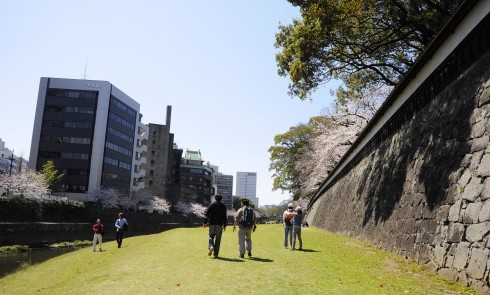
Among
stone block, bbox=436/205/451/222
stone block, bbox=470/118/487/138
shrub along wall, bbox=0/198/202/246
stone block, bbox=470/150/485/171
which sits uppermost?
stone block, bbox=470/118/487/138

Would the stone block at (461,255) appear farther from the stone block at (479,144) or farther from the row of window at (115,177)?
the row of window at (115,177)

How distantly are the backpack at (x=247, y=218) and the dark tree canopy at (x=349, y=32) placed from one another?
7.82 meters

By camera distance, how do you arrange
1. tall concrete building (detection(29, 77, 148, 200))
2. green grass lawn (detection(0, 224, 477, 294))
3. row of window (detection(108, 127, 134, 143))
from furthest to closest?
1. row of window (detection(108, 127, 134, 143))
2. tall concrete building (detection(29, 77, 148, 200))
3. green grass lawn (detection(0, 224, 477, 294))

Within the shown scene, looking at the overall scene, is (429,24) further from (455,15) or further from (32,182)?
(32,182)

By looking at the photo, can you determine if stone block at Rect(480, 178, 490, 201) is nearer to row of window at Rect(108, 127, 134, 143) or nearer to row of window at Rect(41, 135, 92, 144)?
row of window at Rect(41, 135, 92, 144)

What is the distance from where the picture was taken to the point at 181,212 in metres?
94.1

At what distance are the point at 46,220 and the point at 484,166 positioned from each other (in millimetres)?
42232

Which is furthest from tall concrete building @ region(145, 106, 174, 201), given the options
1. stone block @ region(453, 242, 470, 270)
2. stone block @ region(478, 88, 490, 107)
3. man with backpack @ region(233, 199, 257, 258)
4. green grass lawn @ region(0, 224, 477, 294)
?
stone block @ region(478, 88, 490, 107)

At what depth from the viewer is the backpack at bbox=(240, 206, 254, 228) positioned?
11.0 m

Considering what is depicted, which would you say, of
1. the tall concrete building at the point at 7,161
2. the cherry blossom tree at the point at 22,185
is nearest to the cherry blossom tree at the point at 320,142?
the cherry blossom tree at the point at 22,185

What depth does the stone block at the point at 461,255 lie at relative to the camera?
22.0 feet

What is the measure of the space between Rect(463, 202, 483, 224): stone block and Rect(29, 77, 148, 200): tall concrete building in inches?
2520

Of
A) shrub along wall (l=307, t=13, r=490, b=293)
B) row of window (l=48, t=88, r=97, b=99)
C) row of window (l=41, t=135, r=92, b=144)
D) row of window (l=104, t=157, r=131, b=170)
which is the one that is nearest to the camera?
shrub along wall (l=307, t=13, r=490, b=293)

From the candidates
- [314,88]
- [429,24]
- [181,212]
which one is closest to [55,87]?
[181,212]
